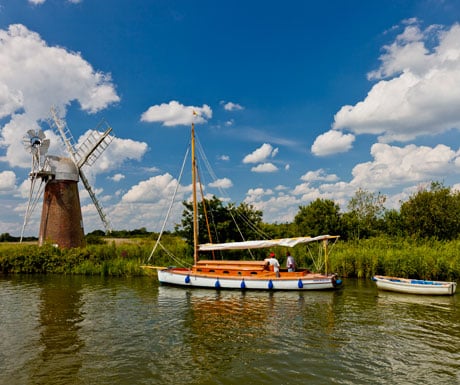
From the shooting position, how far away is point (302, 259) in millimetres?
35438

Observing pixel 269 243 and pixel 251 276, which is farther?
pixel 269 243

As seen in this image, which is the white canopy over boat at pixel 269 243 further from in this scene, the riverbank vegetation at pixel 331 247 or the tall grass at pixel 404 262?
the tall grass at pixel 404 262

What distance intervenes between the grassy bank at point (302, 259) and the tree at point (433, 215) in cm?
860

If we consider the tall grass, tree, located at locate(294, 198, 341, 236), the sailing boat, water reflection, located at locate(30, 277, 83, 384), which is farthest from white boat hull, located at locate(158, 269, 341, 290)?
tree, located at locate(294, 198, 341, 236)

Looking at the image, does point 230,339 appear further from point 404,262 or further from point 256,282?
point 404,262

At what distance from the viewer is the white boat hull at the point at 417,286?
888 inches

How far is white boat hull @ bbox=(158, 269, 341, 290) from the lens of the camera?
83.7 feet

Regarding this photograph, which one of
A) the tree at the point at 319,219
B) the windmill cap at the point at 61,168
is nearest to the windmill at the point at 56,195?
the windmill cap at the point at 61,168

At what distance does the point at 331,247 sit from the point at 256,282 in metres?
11.1

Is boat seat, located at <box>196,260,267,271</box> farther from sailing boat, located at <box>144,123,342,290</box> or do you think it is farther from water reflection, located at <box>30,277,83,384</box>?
water reflection, located at <box>30,277,83,384</box>

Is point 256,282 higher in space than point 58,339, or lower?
higher

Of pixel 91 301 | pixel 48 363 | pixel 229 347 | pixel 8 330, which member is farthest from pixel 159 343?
pixel 91 301

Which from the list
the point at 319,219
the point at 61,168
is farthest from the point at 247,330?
the point at 61,168

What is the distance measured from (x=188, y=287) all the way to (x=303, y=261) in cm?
1238
